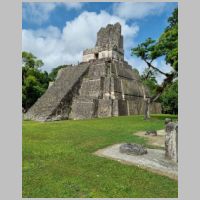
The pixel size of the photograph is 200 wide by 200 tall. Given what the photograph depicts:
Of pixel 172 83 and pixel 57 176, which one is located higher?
pixel 172 83

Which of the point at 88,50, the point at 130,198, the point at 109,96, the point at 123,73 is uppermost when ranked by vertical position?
the point at 88,50

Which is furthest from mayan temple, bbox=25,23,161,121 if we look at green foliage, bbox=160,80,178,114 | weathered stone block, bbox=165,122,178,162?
weathered stone block, bbox=165,122,178,162

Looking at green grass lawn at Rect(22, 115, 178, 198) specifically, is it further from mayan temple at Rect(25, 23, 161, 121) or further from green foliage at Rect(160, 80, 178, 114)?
green foliage at Rect(160, 80, 178, 114)

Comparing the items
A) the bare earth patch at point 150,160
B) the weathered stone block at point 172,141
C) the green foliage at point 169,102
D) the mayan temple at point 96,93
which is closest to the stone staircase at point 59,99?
the mayan temple at point 96,93

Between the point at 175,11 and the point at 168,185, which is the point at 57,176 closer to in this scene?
the point at 168,185

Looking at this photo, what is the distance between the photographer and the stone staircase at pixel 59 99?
2480 cm

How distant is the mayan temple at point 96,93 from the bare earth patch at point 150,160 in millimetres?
15503

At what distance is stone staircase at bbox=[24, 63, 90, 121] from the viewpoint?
2480 cm

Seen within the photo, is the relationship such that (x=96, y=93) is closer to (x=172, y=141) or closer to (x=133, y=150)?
(x=133, y=150)

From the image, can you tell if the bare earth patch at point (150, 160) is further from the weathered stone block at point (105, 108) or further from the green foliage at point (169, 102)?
the green foliage at point (169, 102)

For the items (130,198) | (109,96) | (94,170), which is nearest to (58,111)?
(109,96)

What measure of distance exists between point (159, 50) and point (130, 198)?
16.6 metres

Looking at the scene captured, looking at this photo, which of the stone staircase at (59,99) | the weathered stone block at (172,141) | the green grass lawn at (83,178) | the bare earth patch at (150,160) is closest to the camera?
the green grass lawn at (83,178)

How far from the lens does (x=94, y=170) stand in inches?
267
